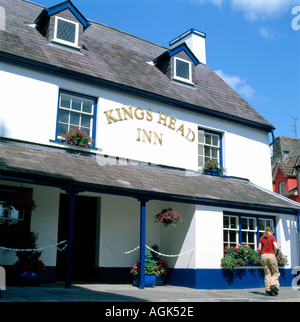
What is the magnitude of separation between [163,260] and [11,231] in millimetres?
4647

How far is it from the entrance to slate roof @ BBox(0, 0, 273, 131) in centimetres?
390

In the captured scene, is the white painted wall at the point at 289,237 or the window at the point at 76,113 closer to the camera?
the window at the point at 76,113

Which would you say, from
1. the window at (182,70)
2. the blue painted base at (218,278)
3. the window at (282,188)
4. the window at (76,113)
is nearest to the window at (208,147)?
the window at (182,70)

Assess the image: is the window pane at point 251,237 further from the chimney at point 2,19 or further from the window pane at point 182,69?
the chimney at point 2,19

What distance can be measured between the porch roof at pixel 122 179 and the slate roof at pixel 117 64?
2.51 metres

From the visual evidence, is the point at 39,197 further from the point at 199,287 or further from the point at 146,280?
the point at 199,287

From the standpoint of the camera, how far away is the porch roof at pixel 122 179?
10.1 metres

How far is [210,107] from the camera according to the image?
16047mm

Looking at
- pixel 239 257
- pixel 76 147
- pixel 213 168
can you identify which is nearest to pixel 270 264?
pixel 239 257

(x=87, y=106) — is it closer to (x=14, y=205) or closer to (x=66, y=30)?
(x=66, y=30)

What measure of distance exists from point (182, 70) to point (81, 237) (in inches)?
314

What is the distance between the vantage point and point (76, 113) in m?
13.1

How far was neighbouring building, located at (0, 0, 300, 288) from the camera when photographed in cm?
1155
